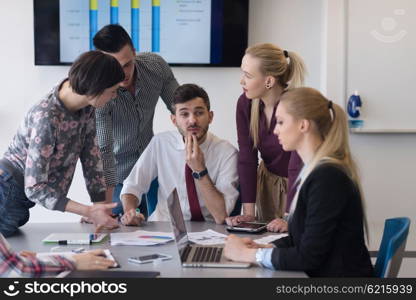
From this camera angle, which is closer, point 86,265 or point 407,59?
point 86,265

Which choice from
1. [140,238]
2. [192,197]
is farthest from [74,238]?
[192,197]

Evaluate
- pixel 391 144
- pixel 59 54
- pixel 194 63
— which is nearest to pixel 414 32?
pixel 391 144

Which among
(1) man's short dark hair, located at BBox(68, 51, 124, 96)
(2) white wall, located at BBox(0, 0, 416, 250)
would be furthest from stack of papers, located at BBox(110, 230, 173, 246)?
(2) white wall, located at BBox(0, 0, 416, 250)

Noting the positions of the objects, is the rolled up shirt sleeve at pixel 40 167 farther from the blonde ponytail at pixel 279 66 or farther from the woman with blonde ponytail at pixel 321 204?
the blonde ponytail at pixel 279 66

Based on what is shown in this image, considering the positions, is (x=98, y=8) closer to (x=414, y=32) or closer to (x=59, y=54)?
(x=59, y=54)

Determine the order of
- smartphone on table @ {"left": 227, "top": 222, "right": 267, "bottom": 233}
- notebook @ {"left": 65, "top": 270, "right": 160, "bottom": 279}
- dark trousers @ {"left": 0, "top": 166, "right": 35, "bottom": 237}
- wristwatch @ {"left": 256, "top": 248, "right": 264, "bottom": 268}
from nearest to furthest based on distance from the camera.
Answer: notebook @ {"left": 65, "top": 270, "right": 160, "bottom": 279} → wristwatch @ {"left": 256, "top": 248, "right": 264, "bottom": 268} → dark trousers @ {"left": 0, "top": 166, "right": 35, "bottom": 237} → smartphone on table @ {"left": 227, "top": 222, "right": 267, "bottom": 233}

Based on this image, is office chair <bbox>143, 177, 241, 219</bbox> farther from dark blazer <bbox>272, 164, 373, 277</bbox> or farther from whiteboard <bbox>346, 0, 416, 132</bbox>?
whiteboard <bbox>346, 0, 416, 132</bbox>

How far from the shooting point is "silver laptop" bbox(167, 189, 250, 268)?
193 centimetres

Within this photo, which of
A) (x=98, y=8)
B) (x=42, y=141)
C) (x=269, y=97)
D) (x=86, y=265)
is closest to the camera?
(x=86, y=265)

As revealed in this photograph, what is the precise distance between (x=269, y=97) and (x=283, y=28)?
1.61m

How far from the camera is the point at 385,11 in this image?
423 cm

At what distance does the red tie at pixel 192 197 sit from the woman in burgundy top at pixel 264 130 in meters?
0.17

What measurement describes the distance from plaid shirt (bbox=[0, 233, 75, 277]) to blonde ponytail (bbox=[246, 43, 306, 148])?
1286mm

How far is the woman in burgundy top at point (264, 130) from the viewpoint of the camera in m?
2.75
